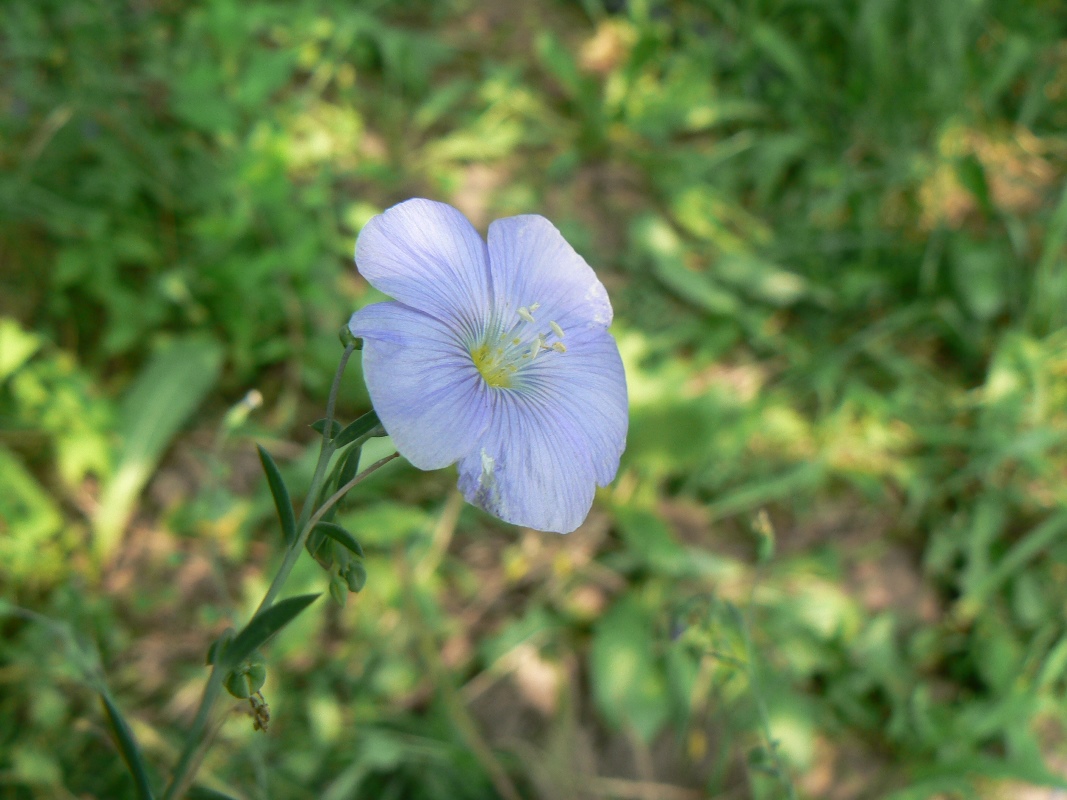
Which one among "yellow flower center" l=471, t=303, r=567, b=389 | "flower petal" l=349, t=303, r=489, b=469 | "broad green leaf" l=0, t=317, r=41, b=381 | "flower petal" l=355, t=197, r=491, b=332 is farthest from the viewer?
"broad green leaf" l=0, t=317, r=41, b=381

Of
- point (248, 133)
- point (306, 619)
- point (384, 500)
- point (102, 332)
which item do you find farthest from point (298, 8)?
point (306, 619)

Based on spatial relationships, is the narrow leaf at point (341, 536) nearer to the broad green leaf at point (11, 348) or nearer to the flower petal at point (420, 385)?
the flower petal at point (420, 385)

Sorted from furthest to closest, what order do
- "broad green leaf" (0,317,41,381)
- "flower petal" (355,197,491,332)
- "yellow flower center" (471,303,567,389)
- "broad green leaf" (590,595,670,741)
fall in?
"broad green leaf" (590,595,670,741)
"broad green leaf" (0,317,41,381)
"yellow flower center" (471,303,567,389)
"flower petal" (355,197,491,332)

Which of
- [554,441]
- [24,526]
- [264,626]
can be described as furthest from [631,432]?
[264,626]

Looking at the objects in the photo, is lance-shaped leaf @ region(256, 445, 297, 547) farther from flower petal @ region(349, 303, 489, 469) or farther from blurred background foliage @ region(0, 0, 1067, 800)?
blurred background foliage @ region(0, 0, 1067, 800)

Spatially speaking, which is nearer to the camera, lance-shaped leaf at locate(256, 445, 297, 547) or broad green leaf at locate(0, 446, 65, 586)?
lance-shaped leaf at locate(256, 445, 297, 547)

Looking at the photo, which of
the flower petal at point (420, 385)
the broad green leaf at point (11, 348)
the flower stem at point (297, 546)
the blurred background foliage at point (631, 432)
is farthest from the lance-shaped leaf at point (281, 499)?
the broad green leaf at point (11, 348)

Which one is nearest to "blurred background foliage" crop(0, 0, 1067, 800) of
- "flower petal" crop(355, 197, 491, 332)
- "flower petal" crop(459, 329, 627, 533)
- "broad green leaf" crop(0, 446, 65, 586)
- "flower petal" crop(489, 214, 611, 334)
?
"broad green leaf" crop(0, 446, 65, 586)
